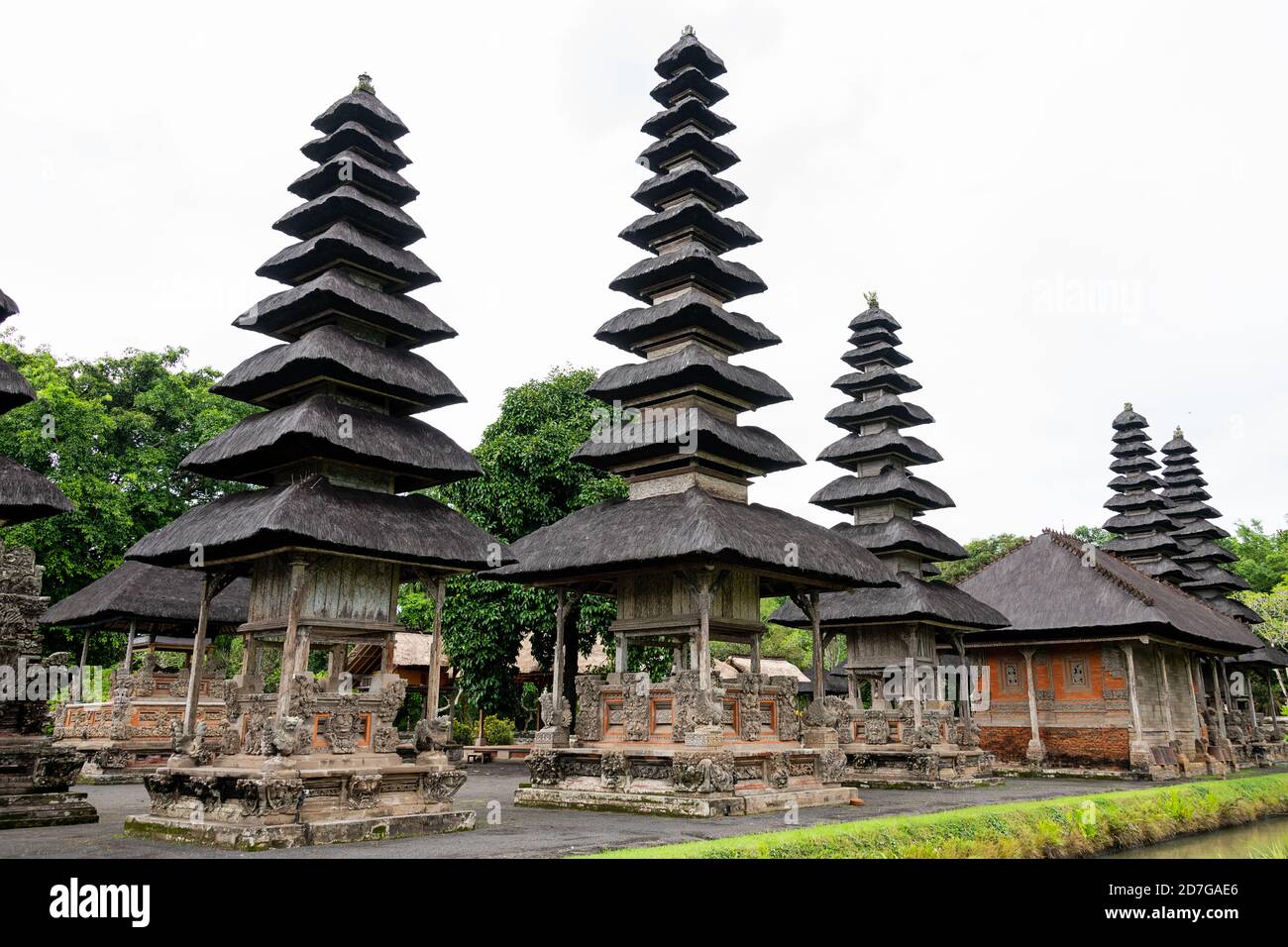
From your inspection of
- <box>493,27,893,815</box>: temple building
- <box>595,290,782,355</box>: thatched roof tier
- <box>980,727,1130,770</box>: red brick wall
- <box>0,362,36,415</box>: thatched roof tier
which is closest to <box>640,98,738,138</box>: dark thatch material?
<box>493,27,893,815</box>: temple building

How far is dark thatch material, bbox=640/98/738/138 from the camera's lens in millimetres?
23703

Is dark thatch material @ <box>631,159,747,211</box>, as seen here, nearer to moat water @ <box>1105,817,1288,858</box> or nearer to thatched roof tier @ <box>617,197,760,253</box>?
thatched roof tier @ <box>617,197,760,253</box>

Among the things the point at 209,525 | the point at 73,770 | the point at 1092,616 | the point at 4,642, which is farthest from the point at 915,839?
the point at 1092,616

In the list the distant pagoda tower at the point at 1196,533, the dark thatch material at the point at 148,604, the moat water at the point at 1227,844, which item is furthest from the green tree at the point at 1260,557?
the dark thatch material at the point at 148,604

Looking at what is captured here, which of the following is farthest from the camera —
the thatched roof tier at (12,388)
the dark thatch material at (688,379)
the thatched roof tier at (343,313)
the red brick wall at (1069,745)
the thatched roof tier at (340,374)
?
the red brick wall at (1069,745)

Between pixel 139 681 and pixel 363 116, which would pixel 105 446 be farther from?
pixel 363 116

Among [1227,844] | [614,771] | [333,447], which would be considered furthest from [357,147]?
[1227,844]

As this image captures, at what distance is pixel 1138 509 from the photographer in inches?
1752

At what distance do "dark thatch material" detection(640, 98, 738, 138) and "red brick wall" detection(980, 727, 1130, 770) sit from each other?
20136 mm

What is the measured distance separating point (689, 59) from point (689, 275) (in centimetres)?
599

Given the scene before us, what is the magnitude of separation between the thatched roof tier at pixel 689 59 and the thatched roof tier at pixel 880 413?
1087 centimetres

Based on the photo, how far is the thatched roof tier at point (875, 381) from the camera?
99.2 ft

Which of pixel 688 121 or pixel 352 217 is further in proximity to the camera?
pixel 688 121

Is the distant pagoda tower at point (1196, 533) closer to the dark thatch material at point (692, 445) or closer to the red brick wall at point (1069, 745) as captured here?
the red brick wall at point (1069, 745)
